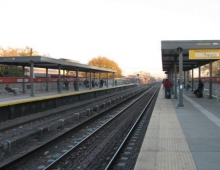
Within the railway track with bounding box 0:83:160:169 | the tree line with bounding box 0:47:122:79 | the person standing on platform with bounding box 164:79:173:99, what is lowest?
the railway track with bounding box 0:83:160:169

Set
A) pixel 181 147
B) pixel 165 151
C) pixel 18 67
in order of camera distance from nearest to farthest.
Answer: pixel 165 151
pixel 181 147
pixel 18 67

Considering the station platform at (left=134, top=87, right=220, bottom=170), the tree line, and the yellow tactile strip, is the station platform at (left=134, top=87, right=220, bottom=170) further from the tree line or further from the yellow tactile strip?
the tree line

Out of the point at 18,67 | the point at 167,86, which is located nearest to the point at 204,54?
the point at 167,86

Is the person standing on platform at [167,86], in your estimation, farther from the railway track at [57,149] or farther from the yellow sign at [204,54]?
the railway track at [57,149]

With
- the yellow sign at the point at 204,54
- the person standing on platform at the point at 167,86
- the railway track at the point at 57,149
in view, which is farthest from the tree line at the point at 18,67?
the railway track at the point at 57,149

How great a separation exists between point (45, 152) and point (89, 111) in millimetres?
9027

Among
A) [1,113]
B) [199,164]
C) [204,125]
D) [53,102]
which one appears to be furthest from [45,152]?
[53,102]

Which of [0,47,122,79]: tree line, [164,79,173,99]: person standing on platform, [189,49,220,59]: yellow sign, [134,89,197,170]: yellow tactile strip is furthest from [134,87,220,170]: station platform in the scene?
[0,47,122,79]: tree line

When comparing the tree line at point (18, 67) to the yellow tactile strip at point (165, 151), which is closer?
the yellow tactile strip at point (165, 151)

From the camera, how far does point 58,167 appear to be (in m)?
6.87

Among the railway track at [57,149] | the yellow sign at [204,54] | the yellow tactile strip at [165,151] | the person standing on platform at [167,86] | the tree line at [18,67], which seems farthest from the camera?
the tree line at [18,67]

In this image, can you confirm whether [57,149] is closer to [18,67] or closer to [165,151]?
[165,151]

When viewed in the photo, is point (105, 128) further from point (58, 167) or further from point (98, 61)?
point (98, 61)

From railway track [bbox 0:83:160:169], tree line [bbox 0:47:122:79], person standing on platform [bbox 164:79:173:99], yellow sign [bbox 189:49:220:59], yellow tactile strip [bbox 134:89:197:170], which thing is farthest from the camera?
tree line [bbox 0:47:122:79]
